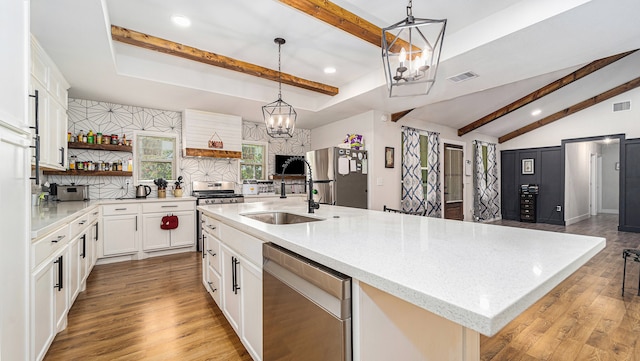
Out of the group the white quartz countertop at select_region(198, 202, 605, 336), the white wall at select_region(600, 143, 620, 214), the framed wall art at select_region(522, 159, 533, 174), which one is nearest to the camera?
the white quartz countertop at select_region(198, 202, 605, 336)

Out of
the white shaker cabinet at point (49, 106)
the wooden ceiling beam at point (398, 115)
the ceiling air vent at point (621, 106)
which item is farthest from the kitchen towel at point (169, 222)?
the ceiling air vent at point (621, 106)

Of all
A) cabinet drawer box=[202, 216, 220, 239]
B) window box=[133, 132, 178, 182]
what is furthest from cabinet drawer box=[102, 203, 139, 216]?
cabinet drawer box=[202, 216, 220, 239]

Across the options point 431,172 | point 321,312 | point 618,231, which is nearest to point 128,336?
point 321,312

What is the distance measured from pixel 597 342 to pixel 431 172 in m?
4.29

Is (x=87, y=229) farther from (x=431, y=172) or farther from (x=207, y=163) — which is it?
(x=431, y=172)

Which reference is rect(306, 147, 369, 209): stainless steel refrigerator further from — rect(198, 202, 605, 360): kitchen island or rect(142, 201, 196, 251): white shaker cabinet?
rect(198, 202, 605, 360): kitchen island

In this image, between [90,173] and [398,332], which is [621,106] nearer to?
[398,332]

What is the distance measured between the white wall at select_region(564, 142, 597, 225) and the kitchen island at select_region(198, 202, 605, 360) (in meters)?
7.78

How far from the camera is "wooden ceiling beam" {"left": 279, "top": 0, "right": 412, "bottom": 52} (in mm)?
2250

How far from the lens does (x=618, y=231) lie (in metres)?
6.16

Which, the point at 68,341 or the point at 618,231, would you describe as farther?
the point at 618,231

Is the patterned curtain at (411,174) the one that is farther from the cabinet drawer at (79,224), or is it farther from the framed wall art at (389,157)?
the cabinet drawer at (79,224)

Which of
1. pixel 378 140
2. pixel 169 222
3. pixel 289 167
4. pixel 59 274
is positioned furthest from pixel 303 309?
pixel 289 167

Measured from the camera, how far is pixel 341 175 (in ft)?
15.1
